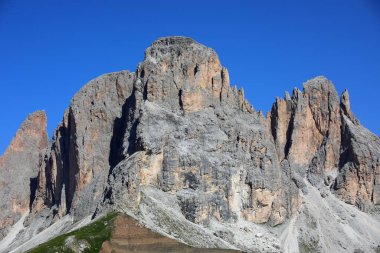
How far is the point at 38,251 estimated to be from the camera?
7234 inches

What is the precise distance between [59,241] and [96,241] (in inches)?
314

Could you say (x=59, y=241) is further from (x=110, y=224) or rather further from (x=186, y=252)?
(x=186, y=252)

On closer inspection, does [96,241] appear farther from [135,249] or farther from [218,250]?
[218,250]

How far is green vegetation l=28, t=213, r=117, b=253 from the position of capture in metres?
182

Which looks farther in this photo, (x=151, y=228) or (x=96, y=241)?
(x=151, y=228)

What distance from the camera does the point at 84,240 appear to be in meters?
185

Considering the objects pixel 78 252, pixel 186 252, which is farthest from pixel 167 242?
pixel 78 252

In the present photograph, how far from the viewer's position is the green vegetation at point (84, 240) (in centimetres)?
18188

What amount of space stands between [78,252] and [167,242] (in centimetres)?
1998

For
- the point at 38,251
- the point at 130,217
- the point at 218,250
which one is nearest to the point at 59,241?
the point at 38,251

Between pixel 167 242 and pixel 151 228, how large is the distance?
7.87 meters

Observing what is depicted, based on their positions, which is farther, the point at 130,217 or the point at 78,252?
the point at 130,217

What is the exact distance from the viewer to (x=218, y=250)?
19875cm

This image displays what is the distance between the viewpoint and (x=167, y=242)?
192 metres
